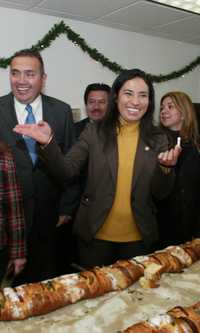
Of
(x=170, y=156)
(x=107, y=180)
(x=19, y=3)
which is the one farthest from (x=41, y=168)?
(x=19, y=3)

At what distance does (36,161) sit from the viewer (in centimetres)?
201

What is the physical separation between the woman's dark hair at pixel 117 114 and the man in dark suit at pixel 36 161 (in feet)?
1.35

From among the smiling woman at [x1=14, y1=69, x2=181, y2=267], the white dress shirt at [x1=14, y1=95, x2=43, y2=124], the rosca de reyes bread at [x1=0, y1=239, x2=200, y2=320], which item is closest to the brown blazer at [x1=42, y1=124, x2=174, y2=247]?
the smiling woman at [x1=14, y1=69, x2=181, y2=267]

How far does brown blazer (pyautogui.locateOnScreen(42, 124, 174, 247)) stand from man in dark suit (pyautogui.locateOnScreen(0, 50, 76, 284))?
1.12 ft

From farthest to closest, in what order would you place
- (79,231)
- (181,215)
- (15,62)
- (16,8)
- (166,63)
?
1. (166,63)
2. (16,8)
3. (181,215)
4. (15,62)
5. (79,231)

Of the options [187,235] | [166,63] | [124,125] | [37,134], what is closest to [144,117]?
[124,125]

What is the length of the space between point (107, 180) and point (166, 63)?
3.16m

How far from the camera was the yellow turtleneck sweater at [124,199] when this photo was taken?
1.74 meters

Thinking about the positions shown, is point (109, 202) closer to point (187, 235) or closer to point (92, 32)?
point (187, 235)

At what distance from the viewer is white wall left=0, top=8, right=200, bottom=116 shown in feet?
10.5

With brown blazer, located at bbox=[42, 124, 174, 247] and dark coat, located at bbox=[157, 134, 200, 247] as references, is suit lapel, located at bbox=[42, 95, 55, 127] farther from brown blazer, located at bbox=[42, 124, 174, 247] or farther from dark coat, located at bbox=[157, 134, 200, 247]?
dark coat, located at bbox=[157, 134, 200, 247]

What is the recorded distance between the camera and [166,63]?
14.6ft

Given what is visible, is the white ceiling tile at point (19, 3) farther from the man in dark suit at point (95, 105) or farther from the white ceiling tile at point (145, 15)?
the man in dark suit at point (95, 105)

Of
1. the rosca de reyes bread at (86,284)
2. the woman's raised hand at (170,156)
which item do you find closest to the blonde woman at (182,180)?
the woman's raised hand at (170,156)
